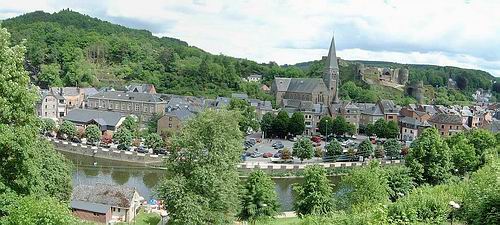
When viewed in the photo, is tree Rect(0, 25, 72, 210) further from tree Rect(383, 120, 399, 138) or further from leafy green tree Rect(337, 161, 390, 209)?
tree Rect(383, 120, 399, 138)

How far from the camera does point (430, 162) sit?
88.2 feet

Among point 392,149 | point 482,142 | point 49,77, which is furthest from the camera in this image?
point 49,77

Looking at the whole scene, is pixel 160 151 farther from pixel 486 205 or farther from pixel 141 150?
pixel 486 205

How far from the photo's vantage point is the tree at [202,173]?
15133mm

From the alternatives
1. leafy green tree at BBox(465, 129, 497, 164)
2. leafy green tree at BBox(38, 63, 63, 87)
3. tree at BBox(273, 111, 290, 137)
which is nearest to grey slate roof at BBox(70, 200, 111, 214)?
leafy green tree at BBox(465, 129, 497, 164)

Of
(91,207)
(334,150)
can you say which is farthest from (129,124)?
(91,207)

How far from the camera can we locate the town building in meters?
49.5

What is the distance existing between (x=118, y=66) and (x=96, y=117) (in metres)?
38.6

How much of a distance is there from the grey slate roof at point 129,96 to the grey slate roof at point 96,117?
6250 millimetres

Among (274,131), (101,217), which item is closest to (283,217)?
(101,217)

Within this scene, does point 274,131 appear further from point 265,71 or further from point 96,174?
point 265,71

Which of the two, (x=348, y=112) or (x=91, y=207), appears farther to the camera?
(x=348, y=112)

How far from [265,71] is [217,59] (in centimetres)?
1011

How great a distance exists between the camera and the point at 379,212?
1123cm
